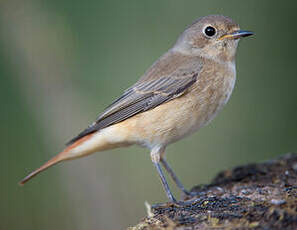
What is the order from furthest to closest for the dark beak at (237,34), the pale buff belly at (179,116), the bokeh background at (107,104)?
the bokeh background at (107,104), the dark beak at (237,34), the pale buff belly at (179,116)

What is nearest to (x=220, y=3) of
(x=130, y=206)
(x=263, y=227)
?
(x=130, y=206)

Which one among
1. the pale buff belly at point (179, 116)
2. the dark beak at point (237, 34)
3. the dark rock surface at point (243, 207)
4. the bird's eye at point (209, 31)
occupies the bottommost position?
the dark rock surface at point (243, 207)

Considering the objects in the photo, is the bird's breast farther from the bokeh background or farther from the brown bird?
the bokeh background

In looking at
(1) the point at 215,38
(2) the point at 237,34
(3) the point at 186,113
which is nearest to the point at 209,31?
(1) the point at 215,38

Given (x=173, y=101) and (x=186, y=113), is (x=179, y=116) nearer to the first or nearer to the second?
(x=186, y=113)

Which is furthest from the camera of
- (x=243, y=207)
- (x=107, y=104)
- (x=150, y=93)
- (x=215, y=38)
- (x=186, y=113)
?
(x=107, y=104)

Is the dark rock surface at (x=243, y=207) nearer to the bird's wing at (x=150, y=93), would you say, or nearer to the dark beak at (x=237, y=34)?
the bird's wing at (x=150, y=93)

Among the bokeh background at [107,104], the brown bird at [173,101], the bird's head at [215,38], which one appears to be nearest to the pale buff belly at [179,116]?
the brown bird at [173,101]
